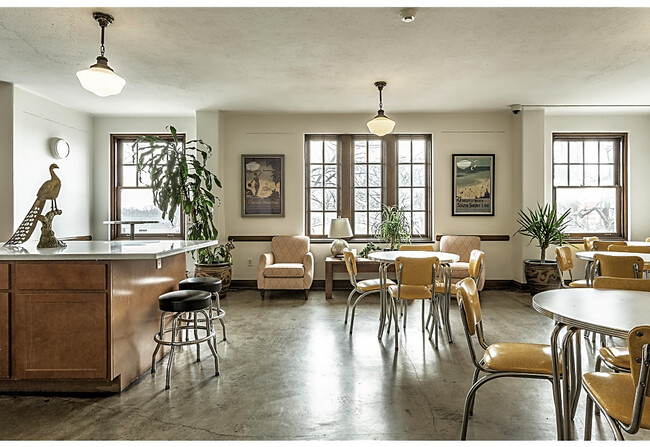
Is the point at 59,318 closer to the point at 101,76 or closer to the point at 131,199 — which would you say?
the point at 101,76

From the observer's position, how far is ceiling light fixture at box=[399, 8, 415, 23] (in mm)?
3109

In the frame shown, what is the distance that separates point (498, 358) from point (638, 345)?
784mm

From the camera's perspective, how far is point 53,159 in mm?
5707

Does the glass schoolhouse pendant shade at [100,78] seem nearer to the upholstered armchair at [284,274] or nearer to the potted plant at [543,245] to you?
the upholstered armchair at [284,274]

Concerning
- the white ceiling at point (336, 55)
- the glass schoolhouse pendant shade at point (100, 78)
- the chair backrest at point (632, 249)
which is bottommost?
the chair backrest at point (632, 249)

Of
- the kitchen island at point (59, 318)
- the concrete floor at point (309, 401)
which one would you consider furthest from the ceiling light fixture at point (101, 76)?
the concrete floor at point (309, 401)

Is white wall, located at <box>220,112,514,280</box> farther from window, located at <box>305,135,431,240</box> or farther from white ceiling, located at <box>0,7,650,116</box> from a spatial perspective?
white ceiling, located at <box>0,7,650,116</box>

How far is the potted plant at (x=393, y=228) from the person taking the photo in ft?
19.6

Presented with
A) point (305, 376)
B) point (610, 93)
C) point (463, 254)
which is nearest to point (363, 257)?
point (463, 254)

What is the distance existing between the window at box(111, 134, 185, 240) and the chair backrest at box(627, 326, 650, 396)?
21.5 ft

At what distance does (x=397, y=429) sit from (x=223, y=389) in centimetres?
121

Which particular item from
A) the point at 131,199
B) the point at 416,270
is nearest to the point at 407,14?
the point at 416,270

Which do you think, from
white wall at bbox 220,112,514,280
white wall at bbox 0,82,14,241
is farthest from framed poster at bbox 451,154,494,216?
white wall at bbox 0,82,14,241

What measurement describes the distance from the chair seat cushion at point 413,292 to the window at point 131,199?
4473 mm
